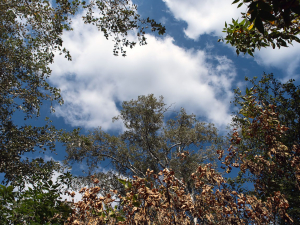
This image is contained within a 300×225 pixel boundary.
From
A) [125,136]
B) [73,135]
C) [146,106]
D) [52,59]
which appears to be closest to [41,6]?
[52,59]

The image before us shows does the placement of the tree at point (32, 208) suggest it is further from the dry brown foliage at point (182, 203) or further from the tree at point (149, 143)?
the tree at point (149, 143)

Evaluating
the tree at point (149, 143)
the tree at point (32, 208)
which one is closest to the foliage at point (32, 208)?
the tree at point (32, 208)

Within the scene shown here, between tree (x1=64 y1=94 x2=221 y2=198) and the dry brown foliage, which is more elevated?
tree (x1=64 y1=94 x2=221 y2=198)

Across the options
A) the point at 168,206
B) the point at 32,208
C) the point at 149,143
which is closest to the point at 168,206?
the point at 168,206

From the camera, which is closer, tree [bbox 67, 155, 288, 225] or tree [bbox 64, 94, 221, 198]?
tree [bbox 67, 155, 288, 225]

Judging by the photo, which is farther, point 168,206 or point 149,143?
point 149,143

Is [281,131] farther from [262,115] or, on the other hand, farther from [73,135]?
[73,135]

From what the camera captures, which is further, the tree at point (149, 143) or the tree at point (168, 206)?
the tree at point (149, 143)

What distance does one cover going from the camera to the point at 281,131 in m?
3.24

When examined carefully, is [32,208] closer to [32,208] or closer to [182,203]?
[32,208]

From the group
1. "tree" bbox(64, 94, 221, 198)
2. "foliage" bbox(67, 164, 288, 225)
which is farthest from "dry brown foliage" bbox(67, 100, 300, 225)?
"tree" bbox(64, 94, 221, 198)

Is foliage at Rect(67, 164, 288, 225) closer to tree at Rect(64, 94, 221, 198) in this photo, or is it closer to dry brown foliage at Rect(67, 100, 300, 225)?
dry brown foliage at Rect(67, 100, 300, 225)

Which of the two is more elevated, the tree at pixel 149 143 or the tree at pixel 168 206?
the tree at pixel 149 143

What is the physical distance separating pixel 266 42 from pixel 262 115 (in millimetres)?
1278
